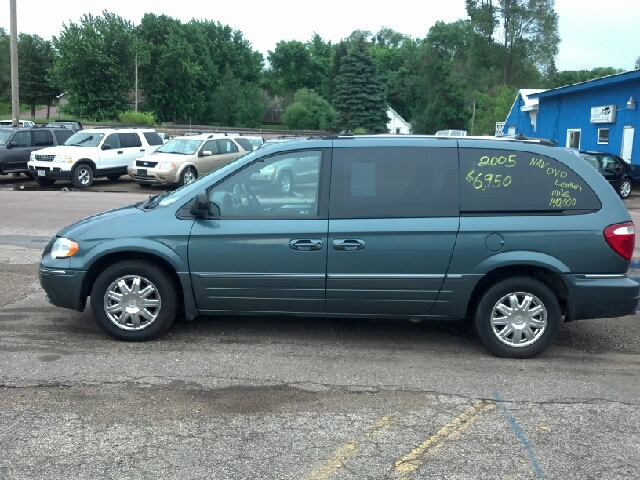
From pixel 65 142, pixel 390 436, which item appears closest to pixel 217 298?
pixel 390 436

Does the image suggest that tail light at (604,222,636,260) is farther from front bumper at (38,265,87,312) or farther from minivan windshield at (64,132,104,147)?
minivan windshield at (64,132,104,147)

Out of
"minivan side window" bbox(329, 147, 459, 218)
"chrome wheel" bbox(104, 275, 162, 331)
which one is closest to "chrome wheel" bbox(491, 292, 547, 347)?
"minivan side window" bbox(329, 147, 459, 218)

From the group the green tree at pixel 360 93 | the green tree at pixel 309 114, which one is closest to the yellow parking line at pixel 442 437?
the green tree at pixel 360 93

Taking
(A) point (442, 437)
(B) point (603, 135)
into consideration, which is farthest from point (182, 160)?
(A) point (442, 437)

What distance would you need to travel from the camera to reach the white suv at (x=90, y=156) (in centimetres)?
2120

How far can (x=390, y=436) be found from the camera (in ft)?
14.4

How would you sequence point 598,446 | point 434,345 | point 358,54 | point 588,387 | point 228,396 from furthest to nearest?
point 358,54, point 434,345, point 588,387, point 228,396, point 598,446

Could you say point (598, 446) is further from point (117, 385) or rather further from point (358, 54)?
point (358, 54)

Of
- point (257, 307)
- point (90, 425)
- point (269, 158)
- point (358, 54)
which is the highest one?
point (358, 54)

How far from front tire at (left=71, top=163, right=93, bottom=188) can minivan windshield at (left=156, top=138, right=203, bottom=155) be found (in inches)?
89.0

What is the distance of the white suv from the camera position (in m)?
21.2

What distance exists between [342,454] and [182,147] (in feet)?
62.5

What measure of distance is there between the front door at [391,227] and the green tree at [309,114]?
80.0m

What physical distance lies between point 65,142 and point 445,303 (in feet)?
64.9
